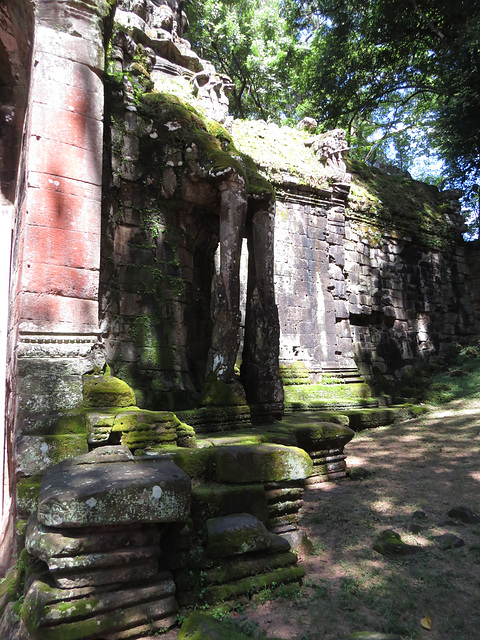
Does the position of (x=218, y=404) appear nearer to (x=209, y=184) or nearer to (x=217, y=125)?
(x=209, y=184)

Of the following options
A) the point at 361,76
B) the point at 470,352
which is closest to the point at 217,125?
the point at 470,352

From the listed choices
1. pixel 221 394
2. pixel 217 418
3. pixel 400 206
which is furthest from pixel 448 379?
pixel 217 418

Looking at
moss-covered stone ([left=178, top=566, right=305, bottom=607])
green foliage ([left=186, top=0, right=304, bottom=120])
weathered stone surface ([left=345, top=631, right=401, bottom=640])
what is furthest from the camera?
green foliage ([left=186, top=0, right=304, bottom=120])

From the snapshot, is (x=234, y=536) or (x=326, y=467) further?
(x=326, y=467)

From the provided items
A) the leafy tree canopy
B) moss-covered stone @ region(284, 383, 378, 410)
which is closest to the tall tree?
the leafy tree canopy

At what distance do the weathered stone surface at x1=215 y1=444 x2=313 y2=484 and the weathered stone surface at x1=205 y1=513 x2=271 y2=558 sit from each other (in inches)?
14.8

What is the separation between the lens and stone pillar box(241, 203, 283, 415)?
5.96 metres

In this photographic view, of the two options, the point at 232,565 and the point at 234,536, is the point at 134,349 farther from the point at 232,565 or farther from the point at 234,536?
the point at 232,565

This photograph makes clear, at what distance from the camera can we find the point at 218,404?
201 inches

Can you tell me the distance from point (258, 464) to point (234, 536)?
2.10 ft

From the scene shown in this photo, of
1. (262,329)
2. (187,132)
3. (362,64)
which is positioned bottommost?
(262,329)

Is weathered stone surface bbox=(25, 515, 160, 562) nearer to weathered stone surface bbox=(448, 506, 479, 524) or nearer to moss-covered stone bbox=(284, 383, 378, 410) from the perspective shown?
weathered stone surface bbox=(448, 506, 479, 524)

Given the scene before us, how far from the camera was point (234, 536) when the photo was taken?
289 cm

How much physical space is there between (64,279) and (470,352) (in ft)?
43.0
